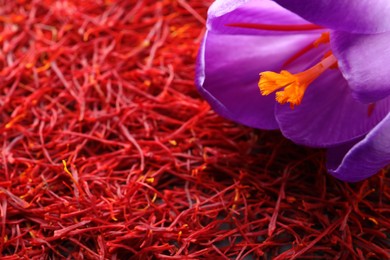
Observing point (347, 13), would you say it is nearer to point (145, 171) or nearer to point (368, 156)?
point (368, 156)

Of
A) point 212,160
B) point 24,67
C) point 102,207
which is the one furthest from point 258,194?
point 24,67

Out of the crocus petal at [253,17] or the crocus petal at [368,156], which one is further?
the crocus petal at [253,17]

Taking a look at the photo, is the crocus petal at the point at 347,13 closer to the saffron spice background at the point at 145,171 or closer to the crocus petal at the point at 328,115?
the crocus petal at the point at 328,115

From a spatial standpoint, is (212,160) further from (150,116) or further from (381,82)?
(381,82)

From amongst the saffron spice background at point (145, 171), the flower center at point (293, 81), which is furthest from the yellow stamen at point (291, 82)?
the saffron spice background at point (145, 171)

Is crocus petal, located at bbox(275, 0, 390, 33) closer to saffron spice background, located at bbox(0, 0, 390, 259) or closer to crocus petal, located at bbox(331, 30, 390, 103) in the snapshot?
crocus petal, located at bbox(331, 30, 390, 103)

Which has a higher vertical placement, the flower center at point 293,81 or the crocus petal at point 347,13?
the crocus petal at point 347,13

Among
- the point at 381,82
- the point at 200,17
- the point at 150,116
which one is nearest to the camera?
the point at 381,82
